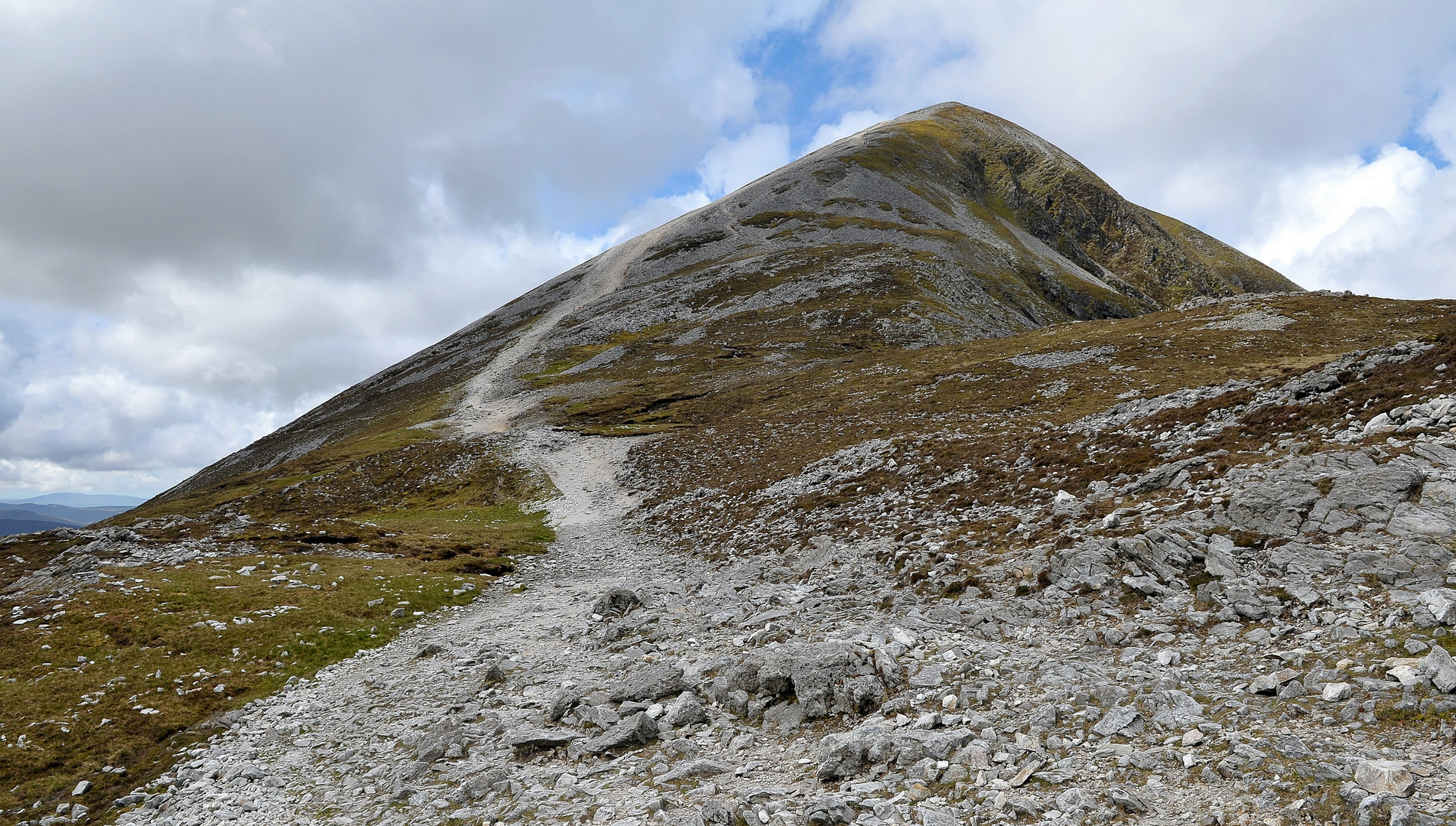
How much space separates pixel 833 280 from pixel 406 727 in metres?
113

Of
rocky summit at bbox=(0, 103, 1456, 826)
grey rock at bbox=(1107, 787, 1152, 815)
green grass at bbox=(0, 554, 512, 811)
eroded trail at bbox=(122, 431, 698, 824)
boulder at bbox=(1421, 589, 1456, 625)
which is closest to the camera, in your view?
grey rock at bbox=(1107, 787, 1152, 815)

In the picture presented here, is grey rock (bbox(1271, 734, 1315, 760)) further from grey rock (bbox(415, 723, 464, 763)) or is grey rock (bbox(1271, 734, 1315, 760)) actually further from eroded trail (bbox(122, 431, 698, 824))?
grey rock (bbox(415, 723, 464, 763))

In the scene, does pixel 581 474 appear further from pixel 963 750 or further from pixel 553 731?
pixel 963 750

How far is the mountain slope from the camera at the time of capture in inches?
4230

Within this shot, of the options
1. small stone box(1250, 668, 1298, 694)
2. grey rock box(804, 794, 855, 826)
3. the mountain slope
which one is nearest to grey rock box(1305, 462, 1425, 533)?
small stone box(1250, 668, 1298, 694)

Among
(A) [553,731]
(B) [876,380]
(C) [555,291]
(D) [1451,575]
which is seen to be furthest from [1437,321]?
(C) [555,291]

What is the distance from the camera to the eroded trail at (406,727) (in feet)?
43.9

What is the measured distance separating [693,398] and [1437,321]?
6915cm

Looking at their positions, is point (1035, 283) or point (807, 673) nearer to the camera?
point (807, 673)

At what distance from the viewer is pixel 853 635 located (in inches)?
630

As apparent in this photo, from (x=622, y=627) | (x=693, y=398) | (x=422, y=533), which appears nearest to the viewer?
(x=622, y=627)

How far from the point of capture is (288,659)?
21.8 metres

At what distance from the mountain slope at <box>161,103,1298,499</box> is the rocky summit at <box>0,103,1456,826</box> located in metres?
59.2

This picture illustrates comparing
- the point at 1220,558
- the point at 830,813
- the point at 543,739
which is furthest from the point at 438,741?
the point at 1220,558
